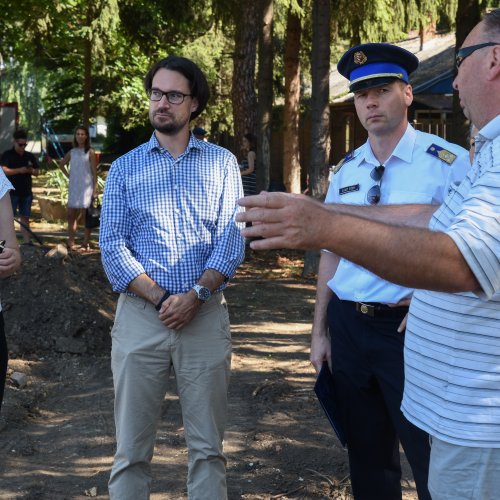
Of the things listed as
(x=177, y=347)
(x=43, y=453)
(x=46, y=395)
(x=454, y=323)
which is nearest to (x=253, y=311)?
(x=46, y=395)

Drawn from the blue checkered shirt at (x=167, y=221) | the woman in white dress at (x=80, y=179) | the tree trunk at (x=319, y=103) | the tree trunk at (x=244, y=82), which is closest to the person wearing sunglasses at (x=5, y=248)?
the blue checkered shirt at (x=167, y=221)

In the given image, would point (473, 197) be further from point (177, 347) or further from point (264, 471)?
point (264, 471)

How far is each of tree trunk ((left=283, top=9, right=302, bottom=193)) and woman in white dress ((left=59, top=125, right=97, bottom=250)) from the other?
6294mm

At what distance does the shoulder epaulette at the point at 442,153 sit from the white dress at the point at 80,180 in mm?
11713

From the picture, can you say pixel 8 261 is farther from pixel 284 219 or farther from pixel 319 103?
pixel 319 103

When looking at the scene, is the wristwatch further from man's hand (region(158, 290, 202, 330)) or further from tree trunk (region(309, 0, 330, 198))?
tree trunk (region(309, 0, 330, 198))

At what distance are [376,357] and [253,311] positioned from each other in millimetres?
6728

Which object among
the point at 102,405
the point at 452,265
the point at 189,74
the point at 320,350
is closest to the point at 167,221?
the point at 189,74

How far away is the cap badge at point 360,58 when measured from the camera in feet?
12.4

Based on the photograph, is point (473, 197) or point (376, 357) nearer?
point (473, 197)

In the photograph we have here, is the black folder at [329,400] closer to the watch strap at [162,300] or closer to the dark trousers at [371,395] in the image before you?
the dark trousers at [371,395]

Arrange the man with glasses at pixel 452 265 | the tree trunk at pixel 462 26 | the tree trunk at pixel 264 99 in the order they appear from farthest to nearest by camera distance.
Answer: the tree trunk at pixel 264 99
the tree trunk at pixel 462 26
the man with glasses at pixel 452 265

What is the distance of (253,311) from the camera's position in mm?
10266

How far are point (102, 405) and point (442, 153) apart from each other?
3.86 metres
